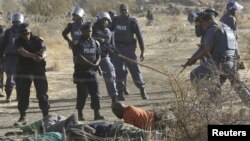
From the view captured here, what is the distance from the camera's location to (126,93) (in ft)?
50.0

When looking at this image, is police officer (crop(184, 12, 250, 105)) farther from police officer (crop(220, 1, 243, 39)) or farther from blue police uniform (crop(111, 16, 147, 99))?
police officer (crop(220, 1, 243, 39))

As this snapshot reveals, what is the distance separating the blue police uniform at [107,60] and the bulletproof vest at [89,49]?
43.1 inches

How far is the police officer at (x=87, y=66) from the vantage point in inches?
463

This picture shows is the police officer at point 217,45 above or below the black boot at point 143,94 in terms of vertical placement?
above

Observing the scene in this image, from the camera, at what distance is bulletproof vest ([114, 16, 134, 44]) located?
13820 mm

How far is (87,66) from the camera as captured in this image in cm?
1180

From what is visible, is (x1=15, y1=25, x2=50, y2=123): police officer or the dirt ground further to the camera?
the dirt ground

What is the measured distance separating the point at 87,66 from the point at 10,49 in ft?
8.01

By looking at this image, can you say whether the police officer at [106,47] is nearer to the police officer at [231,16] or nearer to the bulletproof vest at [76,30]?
the bulletproof vest at [76,30]

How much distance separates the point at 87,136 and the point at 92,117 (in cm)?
356

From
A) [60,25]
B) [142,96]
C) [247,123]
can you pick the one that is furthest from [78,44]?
[60,25]

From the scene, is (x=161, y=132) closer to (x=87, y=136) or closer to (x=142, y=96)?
(x=87, y=136)

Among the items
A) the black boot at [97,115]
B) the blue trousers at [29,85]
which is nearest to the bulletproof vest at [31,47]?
the blue trousers at [29,85]

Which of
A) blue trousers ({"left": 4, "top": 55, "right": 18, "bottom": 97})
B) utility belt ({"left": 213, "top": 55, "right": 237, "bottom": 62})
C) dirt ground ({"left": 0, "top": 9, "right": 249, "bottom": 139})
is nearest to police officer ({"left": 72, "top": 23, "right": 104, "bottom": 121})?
dirt ground ({"left": 0, "top": 9, "right": 249, "bottom": 139})
